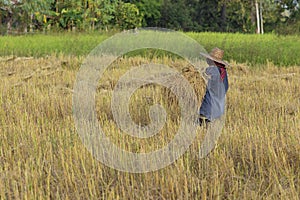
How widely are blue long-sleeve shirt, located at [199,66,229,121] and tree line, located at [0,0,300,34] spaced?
10649 millimetres

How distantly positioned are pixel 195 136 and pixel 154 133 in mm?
369

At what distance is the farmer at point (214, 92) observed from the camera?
3502 mm

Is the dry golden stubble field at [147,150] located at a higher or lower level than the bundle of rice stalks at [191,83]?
lower

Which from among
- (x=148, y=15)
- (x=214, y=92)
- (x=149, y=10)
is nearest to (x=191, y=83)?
(x=214, y=92)

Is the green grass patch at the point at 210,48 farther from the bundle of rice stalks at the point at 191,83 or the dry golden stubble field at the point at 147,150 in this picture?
the bundle of rice stalks at the point at 191,83

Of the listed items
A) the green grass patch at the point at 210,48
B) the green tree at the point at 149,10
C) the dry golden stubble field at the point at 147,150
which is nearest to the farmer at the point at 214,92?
the dry golden stubble field at the point at 147,150

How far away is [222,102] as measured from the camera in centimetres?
360

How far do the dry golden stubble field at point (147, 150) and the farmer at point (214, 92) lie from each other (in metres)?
0.20

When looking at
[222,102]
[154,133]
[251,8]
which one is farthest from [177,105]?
[251,8]

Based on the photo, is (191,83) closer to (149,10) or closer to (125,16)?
(125,16)

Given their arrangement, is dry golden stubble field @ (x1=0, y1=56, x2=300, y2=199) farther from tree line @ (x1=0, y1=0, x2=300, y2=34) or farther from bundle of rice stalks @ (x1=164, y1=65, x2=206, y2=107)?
tree line @ (x1=0, y1=0, x2=300, y2=34)

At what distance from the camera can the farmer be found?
350cm

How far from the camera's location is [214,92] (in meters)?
3.53

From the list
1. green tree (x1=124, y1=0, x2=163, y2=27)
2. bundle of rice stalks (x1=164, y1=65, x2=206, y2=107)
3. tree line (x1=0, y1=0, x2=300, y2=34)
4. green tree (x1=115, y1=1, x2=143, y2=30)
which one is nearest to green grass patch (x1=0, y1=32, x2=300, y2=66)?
tree line (x1=0, y1=0, x2=300, y2=34)
